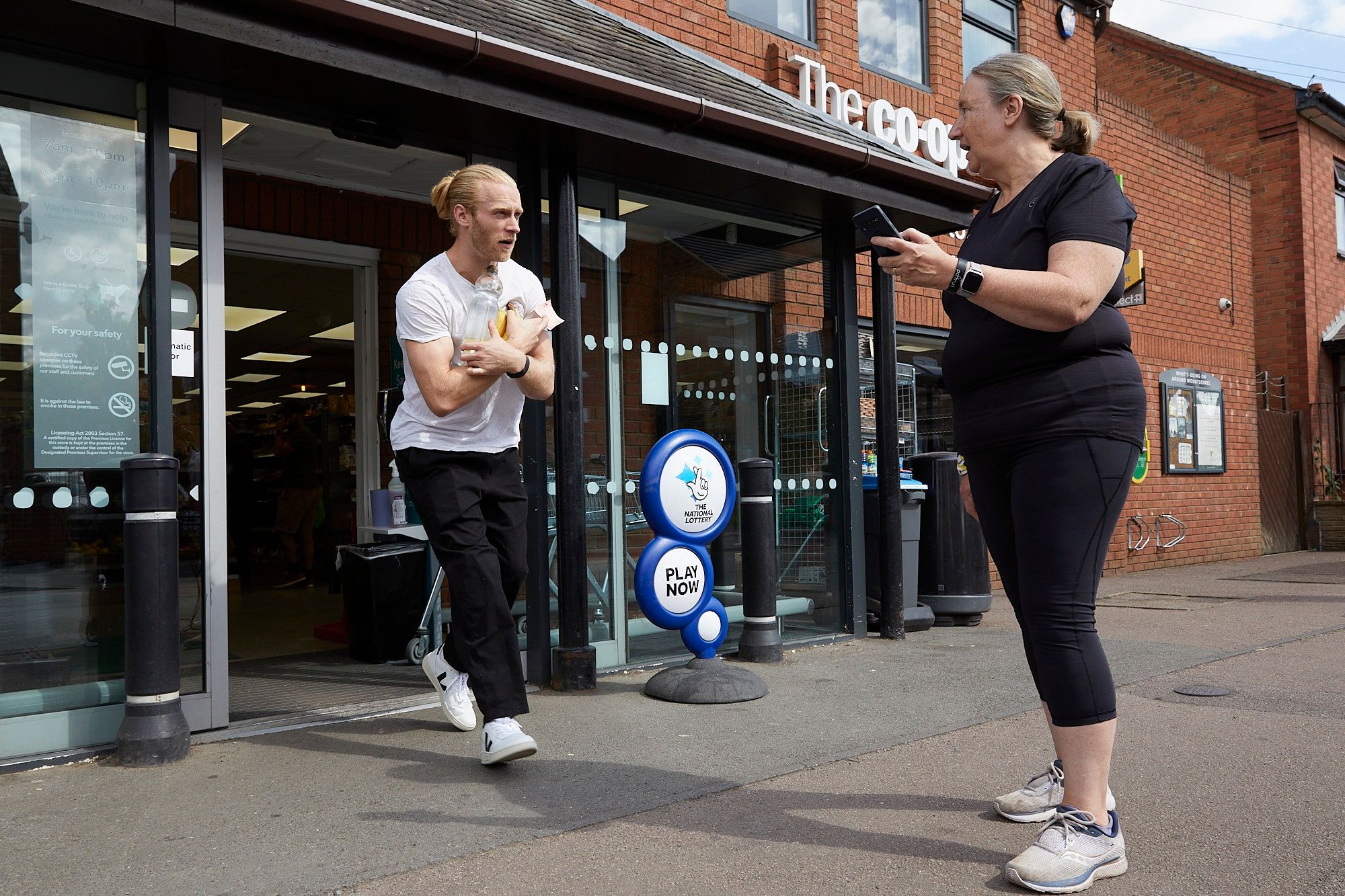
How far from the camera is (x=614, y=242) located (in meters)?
5.34

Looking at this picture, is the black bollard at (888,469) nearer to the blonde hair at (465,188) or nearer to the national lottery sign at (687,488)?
the national lottery sign at (687,488)

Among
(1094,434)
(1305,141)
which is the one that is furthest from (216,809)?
(1305,141)

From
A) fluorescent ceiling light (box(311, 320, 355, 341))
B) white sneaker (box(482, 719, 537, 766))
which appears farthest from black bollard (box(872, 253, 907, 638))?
fluorescent ceiling light (box(311, 320, 355, 341))

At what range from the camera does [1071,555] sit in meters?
2.47

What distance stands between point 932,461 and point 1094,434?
4705mm

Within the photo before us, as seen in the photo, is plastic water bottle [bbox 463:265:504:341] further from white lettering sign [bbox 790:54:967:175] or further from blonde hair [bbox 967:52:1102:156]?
white lettering sign [bbox 790:54:967:175]

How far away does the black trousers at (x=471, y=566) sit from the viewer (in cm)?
335

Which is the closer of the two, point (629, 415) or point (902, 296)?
point (629, 415)

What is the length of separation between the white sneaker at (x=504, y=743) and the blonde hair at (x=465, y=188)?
5.28 feet

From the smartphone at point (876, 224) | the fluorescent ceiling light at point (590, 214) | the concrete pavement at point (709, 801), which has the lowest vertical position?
the concrete pavement at point (709, 801)

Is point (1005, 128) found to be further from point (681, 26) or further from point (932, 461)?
point (681, 26)

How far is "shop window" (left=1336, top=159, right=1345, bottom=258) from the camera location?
16.7 metres

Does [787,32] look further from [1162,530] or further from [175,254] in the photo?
[1162,530]

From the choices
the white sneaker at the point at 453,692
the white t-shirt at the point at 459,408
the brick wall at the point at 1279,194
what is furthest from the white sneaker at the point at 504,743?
the brick wall at the point at 1279,194
